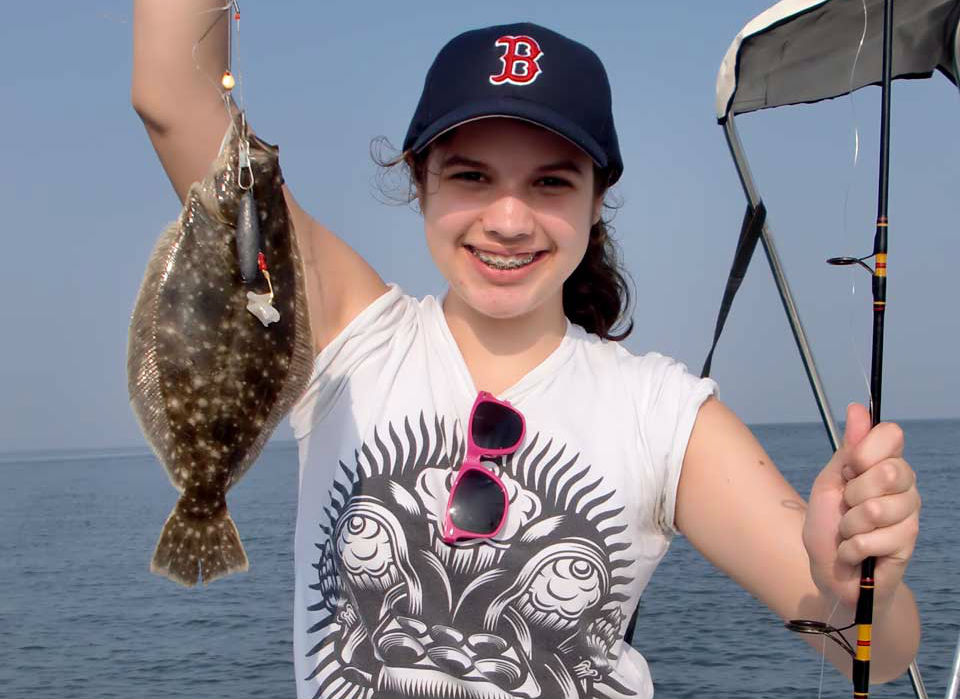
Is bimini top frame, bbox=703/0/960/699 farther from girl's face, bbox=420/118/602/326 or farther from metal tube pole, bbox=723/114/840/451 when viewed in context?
girl's face, bbox=420/118/602/326

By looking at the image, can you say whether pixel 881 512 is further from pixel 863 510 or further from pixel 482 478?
pixel 482 478

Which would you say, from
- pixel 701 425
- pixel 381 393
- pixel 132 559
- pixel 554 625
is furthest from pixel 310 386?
pixel 132 559

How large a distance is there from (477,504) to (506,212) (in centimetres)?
78

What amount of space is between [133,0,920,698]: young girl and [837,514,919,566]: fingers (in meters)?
0.41

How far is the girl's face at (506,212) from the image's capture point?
2.29m

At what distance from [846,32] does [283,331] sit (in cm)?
270

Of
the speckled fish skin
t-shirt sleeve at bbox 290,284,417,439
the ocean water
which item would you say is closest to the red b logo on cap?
the speckled fish skin

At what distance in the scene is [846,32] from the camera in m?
3.50

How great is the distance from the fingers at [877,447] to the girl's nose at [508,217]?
0.97 m

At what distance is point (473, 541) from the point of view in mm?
2330

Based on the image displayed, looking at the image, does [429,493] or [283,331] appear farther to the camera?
[429,493]

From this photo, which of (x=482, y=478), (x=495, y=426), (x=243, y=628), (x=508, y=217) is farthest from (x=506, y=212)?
(x=243, y=628)

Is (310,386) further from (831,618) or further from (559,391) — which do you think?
(831,618)

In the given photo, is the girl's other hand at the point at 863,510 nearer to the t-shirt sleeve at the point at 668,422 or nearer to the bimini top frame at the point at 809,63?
the t-shirt sleeve at the point at 668,422
